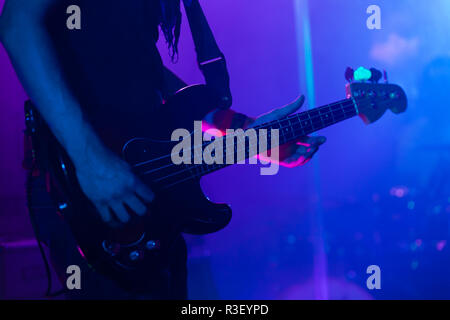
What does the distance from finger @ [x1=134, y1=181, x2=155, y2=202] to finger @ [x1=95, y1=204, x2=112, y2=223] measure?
0.29ft

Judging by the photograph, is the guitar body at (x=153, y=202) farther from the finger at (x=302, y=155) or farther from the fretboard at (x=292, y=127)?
the finger at (x=302, y=155)

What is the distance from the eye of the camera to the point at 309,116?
3.87 ft

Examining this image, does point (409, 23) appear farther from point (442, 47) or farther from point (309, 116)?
point (309, 116)

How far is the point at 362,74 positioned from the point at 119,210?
119cm

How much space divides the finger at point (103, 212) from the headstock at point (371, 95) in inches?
43.3

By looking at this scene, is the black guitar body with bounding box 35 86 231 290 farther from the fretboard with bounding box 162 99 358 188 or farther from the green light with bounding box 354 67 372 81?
the green light with bounding box 354 67 372 81

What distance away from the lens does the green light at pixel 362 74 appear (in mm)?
1340

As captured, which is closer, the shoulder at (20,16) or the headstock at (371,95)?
the shoulder at (20,16)

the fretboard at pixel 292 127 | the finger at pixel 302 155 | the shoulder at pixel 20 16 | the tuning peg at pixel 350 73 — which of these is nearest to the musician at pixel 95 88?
the shoulder at pixel 20 16

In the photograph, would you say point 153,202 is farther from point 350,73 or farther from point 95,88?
point 350,73

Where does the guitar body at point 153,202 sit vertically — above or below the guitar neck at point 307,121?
below

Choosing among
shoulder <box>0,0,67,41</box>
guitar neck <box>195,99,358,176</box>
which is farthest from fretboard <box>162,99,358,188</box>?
shoulder <box>0,0,67,41</box>

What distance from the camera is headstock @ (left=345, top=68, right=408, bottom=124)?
1.32 m
